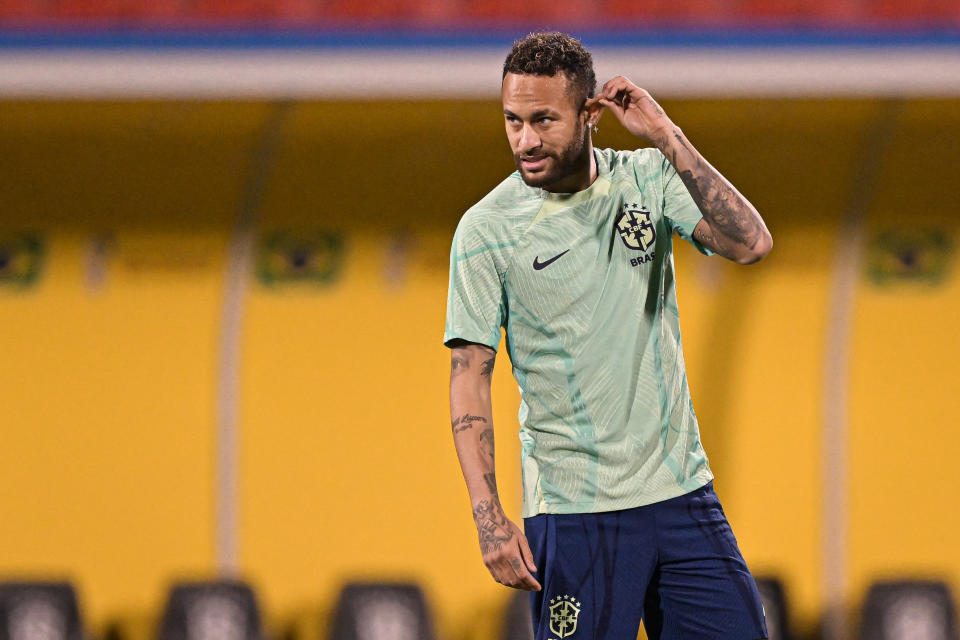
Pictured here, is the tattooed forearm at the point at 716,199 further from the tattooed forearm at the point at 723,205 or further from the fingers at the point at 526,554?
the fingers at the point at 526,554

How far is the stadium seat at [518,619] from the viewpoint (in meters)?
4.56

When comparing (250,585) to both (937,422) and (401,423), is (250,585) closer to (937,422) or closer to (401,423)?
(401,423)

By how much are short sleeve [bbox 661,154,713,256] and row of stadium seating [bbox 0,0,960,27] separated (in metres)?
1.73

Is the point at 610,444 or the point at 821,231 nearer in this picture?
the point at 610,444

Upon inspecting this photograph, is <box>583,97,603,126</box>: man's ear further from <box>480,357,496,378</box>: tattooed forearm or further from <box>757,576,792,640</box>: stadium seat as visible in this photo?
<box>757,576,792,640</box>: stadium seat

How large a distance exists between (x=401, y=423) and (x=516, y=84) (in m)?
2.88

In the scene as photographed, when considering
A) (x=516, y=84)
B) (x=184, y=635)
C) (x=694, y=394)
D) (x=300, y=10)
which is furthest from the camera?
(x=694, y=394)

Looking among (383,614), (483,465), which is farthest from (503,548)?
(383,614)

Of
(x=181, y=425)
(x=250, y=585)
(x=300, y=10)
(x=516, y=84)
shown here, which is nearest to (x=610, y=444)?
(x=516, y=84)

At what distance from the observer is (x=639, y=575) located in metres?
2.22

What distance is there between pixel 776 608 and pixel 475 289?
2849mm

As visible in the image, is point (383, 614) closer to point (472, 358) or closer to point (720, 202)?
point (472, 358)

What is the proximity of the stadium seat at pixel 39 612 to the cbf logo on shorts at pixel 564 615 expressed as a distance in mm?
2794

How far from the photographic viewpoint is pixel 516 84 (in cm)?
215
